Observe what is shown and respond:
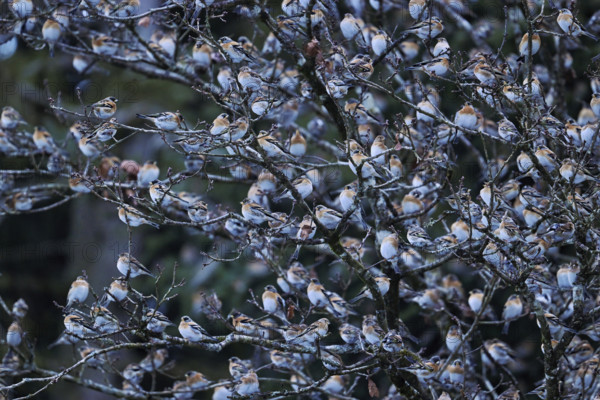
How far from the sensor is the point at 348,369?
387 cm

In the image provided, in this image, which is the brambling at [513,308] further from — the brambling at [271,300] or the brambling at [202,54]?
the brambling at [202,54]

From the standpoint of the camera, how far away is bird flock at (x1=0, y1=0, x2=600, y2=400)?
154 inches

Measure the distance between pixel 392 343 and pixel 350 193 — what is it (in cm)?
89

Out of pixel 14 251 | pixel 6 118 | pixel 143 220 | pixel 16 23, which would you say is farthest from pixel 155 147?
pixel 143 220

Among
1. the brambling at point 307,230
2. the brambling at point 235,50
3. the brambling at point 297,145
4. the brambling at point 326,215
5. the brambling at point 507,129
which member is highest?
→ the brambling at point 235,50

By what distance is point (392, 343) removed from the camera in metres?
3.98

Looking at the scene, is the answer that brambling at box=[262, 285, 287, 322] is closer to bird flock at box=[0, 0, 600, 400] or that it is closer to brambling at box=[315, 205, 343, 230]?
bird flock at box=[0, 0, 600, 400]

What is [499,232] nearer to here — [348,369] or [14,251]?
[348,369]

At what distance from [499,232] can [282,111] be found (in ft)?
5.86

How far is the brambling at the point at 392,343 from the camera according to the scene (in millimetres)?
3973

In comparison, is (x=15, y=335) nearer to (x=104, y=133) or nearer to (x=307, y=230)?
(x=104, y=133)

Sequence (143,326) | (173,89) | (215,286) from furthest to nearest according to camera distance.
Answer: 1. (173,89)
2. (215,286)
3. (143,326)

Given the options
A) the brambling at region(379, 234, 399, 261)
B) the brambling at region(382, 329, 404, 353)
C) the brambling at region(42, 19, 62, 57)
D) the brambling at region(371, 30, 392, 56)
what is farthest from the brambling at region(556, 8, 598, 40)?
the brambling at region(42, 19, 62, 57)

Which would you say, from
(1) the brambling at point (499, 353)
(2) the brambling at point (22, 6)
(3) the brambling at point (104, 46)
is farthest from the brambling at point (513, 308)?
(2) the brambling at point (22, 6)
